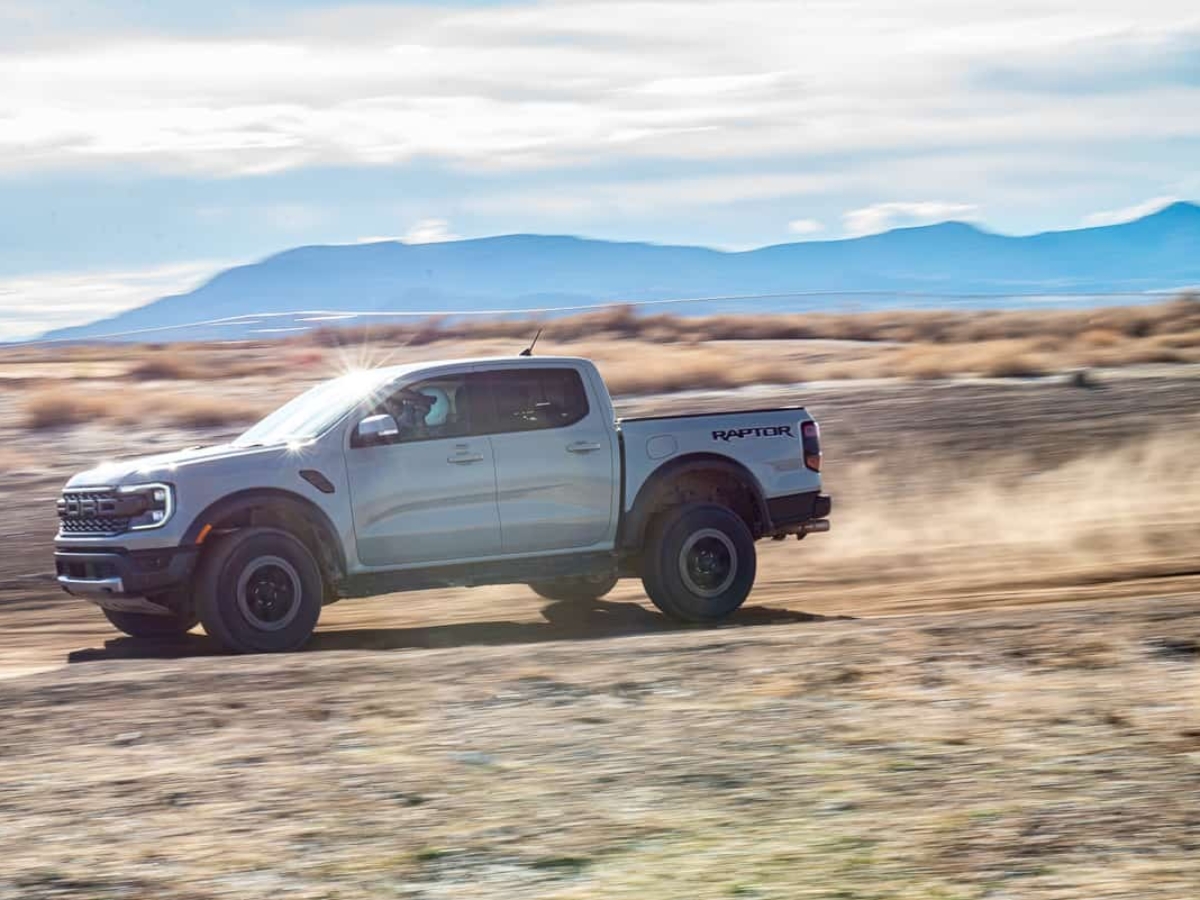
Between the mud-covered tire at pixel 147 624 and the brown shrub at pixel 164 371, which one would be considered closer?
the mud-covered tire at pixel 147 624

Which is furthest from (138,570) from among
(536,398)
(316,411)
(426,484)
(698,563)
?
(698,563)

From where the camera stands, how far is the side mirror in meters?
10.4

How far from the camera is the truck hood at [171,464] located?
10148 mm

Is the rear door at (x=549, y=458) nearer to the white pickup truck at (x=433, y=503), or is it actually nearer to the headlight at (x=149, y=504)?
the white pickup truck at (x=433, y=503)

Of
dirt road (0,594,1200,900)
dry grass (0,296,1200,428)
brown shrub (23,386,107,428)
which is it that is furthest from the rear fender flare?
brown shrub (23,386,107,428)

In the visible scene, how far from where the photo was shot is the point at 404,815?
601cm

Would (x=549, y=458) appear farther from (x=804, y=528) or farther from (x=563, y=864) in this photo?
(x=563, y=864)

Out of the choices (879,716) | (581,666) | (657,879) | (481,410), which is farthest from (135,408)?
(657,879)

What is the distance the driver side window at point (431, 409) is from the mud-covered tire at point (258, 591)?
1022 millimetres

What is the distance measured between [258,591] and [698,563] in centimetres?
307

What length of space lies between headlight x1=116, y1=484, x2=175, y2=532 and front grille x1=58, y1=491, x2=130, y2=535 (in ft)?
0.29

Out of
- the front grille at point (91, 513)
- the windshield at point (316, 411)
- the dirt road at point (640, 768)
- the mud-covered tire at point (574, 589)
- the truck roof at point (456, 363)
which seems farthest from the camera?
the mud-covered tire at point (574, 589)

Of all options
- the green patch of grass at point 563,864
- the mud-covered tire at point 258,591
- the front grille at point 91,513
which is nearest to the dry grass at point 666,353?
the front grille at point 91,513

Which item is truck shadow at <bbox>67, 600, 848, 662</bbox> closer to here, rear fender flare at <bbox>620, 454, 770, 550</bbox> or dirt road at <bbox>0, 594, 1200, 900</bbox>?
rear fender flare at <bbox>620, 454, 770, 550</bbox>
